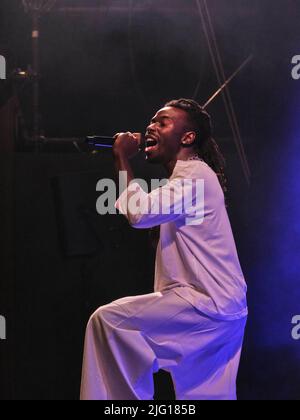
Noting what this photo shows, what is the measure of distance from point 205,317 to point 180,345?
0.49 ft

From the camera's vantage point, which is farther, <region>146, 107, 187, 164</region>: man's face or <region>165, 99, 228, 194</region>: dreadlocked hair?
<region>165, 99, 228, 194</region>: dreadlocked hair

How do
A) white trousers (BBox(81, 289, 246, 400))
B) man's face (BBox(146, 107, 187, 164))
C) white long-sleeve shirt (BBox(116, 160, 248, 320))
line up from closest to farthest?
white trousers (BBox(81, 289, 246, 400)), white long-sleeve shirt (BBox(116, 160, 248, 320)), man's face (BBox(146, 107, 187, 164))

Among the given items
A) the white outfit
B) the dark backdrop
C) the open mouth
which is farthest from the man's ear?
the dark backdrop

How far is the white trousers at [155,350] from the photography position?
2.85 meters

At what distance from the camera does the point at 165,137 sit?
130 inches

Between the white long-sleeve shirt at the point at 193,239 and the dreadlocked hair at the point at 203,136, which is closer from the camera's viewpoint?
the white long-sleeve shirt at the point at 193,239

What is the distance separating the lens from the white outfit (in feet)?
9.41

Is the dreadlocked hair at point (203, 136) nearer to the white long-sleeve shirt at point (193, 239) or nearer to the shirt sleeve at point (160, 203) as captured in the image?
the white long-sleeve shirt at point (193, 239)

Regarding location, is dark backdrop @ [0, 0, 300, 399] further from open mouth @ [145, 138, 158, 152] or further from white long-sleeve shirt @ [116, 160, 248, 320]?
white long-sleeve shirt @ [116, 160, 248, 320]

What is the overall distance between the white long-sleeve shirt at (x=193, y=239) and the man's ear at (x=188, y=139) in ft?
0.57

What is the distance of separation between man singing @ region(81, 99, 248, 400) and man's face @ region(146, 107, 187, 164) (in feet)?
0.42

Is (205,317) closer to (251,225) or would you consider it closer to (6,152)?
(251,225)

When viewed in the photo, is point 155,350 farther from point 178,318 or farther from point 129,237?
point 129,237

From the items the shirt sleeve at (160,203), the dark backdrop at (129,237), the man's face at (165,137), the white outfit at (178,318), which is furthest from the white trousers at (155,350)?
the dark backdrop at (129,237)
